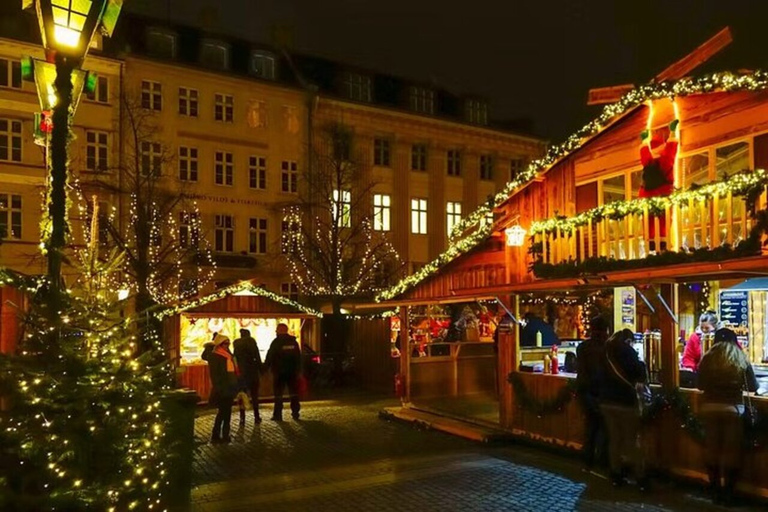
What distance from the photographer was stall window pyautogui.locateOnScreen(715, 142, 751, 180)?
934 centimetres

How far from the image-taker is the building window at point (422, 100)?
37.5 m

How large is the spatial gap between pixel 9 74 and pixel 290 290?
13910 millimetres

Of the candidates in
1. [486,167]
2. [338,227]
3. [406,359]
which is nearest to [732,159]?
[406,359]

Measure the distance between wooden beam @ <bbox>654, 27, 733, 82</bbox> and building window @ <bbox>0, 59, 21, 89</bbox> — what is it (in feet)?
81.4

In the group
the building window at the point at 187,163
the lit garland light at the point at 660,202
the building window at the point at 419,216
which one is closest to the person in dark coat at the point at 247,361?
the lit garland light at the point at 660,202

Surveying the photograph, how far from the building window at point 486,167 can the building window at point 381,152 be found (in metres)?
5.91

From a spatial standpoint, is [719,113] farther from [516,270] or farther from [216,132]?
[216,132]

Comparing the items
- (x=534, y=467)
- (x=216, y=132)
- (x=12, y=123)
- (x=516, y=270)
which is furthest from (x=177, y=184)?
(x=534, y=467)

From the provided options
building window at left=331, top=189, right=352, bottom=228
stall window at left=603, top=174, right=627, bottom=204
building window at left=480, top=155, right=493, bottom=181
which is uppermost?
building window at left=480, top=155, right=493, bottom=181

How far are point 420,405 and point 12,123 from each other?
2061 centimetres

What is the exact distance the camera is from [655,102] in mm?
10344

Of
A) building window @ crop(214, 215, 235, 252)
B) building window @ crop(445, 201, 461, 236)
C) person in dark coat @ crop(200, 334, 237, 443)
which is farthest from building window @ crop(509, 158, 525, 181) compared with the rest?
person in dark coat @ crop(200, 334, 237, 443)

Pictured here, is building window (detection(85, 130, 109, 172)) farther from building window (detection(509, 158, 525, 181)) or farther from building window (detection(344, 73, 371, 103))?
building window (detection(509, 158, 525, 181))

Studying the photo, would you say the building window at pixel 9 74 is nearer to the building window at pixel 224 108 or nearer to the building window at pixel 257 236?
the building window at pixel 224 108
